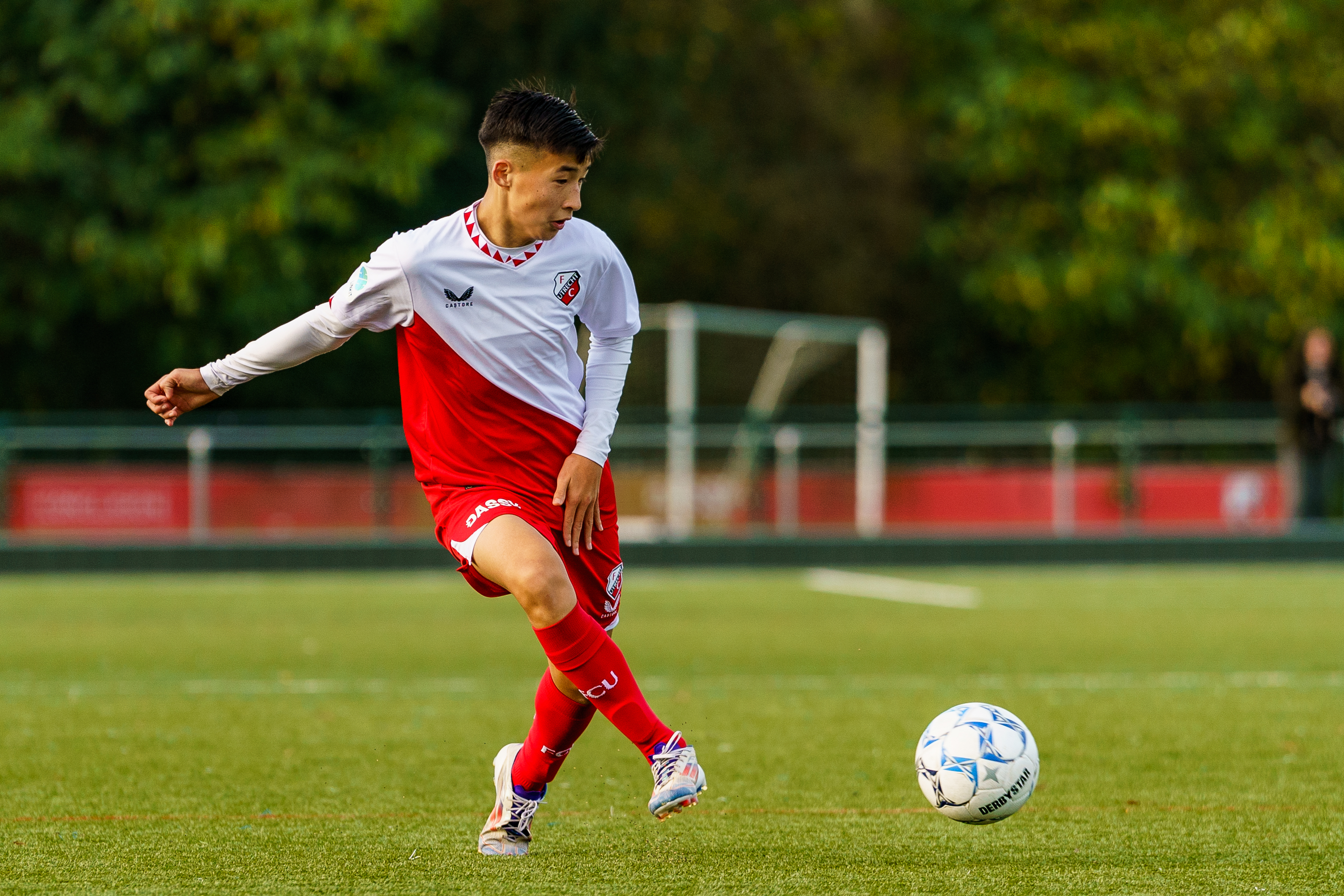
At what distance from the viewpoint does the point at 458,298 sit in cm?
455

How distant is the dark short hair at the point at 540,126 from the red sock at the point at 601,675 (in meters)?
1.16

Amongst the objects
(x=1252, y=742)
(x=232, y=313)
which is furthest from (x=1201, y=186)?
(x=1252, y=742)

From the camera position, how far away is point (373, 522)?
1864 centimetres

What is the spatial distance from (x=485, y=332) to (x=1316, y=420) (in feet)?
51.3

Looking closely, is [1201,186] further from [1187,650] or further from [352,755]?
[352,755]

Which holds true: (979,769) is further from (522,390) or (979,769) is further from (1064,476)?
(1064,476)

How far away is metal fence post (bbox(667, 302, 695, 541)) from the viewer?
19.3 meters

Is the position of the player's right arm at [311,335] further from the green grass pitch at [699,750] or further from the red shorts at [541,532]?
the green grass pitch at [699,750]

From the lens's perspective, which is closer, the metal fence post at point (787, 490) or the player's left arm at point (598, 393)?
the player's left arm at point (598, 393)

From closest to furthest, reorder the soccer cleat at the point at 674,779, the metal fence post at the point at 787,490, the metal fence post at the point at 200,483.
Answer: the soccer cleat at the point at 674,779
the metal fence post at the point at 200,483
the metal fence post at the point at 787,490

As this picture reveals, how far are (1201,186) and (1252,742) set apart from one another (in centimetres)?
2240

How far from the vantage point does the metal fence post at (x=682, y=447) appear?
1927 cm

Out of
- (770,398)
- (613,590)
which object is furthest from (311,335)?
(770,398)

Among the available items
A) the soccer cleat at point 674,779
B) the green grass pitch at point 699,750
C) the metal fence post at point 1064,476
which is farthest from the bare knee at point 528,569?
the metal fence post at point 1064,476
